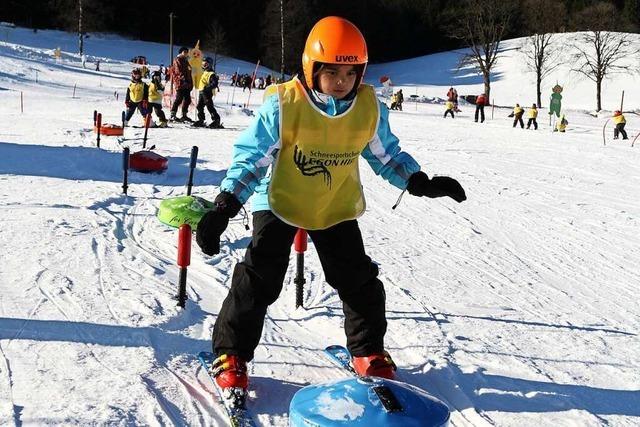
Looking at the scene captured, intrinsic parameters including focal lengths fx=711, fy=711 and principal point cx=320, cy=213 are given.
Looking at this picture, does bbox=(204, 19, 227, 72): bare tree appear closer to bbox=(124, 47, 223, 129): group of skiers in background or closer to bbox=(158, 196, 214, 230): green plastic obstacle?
bbox=(124, 47, 223, 129): group of skiers in background

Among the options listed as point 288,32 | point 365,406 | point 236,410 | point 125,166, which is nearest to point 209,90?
point 125,166

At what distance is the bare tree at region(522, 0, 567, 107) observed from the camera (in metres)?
55.1

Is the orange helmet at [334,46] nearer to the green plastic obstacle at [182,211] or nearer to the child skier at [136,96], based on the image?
the green plastic obstacle at [182,211]

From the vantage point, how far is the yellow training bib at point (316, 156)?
134 inches

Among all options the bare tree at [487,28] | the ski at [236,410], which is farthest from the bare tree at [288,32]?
the ski at [236,410]

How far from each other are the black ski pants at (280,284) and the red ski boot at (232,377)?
0.05 metres

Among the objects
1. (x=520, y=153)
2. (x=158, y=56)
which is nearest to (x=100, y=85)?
(x=158, y=56)

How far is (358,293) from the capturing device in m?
3.74

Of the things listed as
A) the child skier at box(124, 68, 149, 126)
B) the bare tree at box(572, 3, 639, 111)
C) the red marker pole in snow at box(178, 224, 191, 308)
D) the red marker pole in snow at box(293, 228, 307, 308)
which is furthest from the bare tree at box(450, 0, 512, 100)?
the red marker pole in snow at box(178, 224, 191, 308)

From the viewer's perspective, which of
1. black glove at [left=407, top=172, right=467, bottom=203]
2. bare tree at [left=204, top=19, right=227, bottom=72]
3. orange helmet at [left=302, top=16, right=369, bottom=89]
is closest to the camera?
orange helmet at [left=302, top=16, right=369, bottom=89]

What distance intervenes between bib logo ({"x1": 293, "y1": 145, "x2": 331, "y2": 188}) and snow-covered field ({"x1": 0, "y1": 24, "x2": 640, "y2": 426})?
113 cm

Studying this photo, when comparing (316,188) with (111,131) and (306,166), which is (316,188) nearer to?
(306,166)

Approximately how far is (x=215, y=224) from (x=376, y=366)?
1.18 meters

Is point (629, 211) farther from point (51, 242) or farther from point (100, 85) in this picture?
point (100, 85)
